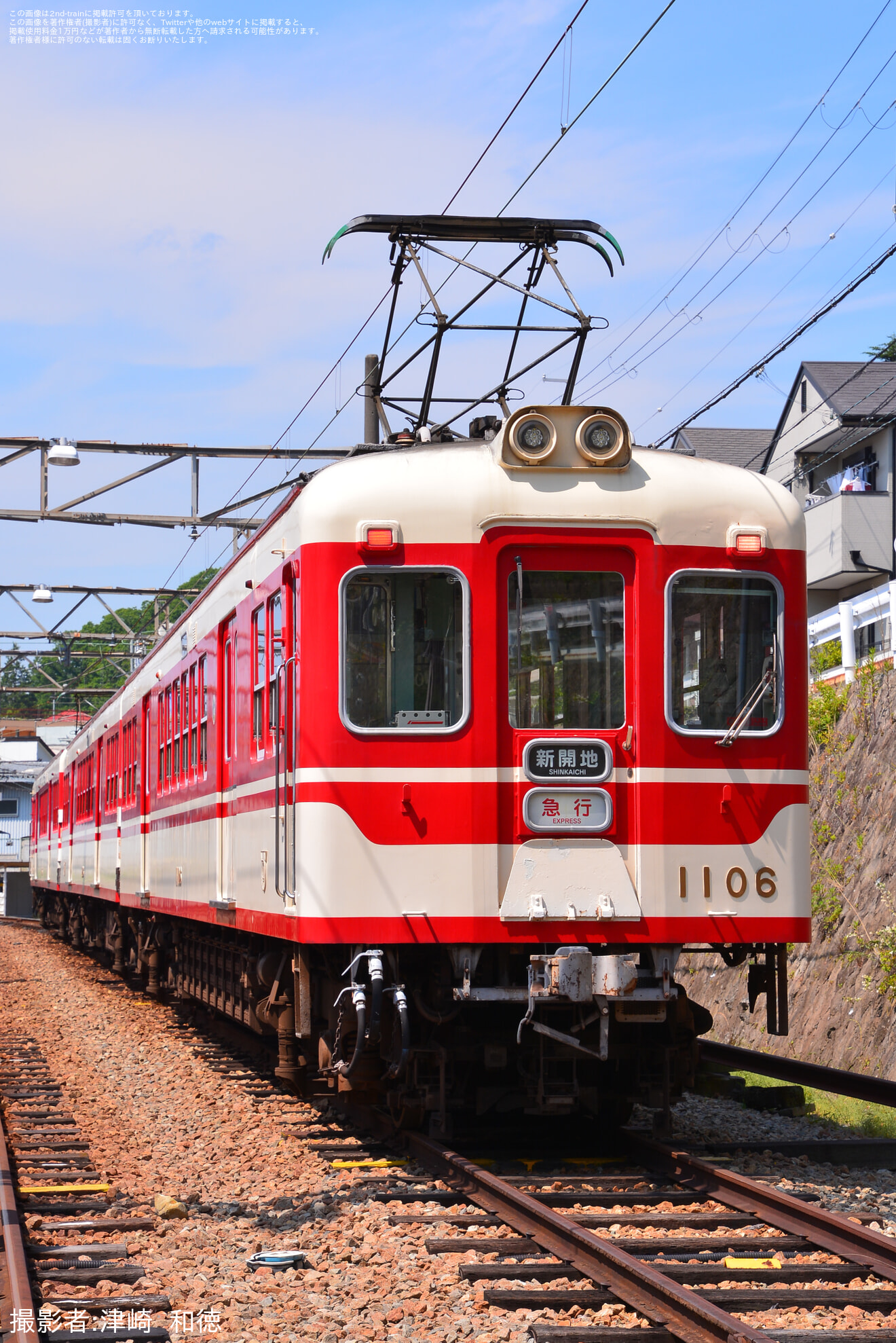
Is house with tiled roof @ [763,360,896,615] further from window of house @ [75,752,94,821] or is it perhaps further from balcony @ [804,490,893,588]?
window of house @ [75,752,94,821]

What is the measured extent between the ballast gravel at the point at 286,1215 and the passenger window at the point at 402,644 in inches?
83.7

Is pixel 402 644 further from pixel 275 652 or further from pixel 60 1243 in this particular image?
pixel 60 1243

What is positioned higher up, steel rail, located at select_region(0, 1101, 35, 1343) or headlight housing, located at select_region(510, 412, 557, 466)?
headlight housing, located at select_region(510, 412, 557, 466)

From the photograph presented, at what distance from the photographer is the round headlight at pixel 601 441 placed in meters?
7.55

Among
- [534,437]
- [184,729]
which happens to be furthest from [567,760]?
[184,729]

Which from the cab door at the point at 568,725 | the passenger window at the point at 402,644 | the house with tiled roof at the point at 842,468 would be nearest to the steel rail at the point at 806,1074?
the cab door at the point at 568,725

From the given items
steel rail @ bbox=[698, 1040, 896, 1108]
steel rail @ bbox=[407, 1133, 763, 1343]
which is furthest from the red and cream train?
steel rail @ bbox=[698, 1040, 896, 1108]

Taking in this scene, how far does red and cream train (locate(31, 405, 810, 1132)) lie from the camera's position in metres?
7.20

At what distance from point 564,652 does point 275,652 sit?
180 cm

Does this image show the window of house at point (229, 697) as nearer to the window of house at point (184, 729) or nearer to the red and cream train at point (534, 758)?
the window of house at point (184, 729)

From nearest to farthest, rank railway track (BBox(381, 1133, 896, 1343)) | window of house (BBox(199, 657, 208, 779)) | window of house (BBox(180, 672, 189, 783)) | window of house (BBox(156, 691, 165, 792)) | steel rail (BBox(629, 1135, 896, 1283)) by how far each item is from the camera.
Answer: railway track (BBox(381, 1133, 896, 1343)) < steel rail (BBox(629, 1135, 896, 1283)) < window of house (BBox(199, 657, 208, 779)) < window of house (BBox(180, 672, 189, 783)) < window of house (BBox(156, 691, 165, 792))

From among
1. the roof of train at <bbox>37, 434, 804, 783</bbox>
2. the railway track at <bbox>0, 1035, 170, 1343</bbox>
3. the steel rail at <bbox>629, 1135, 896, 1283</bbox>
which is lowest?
the railway track at <bbox>0, 1035, 170, 1343</bbox>

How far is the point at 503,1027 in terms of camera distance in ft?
25.1

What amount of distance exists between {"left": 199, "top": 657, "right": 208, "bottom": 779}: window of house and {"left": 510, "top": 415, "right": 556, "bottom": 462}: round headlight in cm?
454
